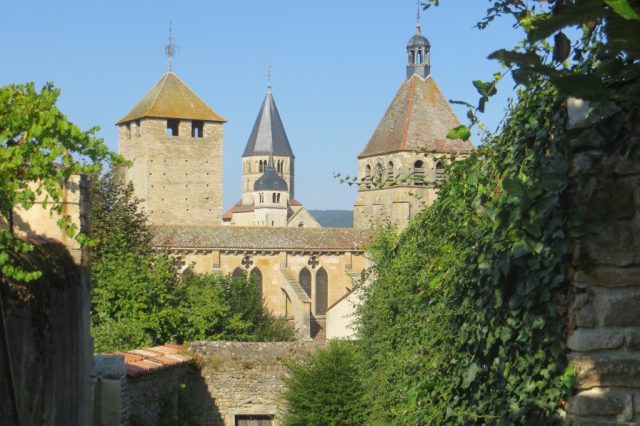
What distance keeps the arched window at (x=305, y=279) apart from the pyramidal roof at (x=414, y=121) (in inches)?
530

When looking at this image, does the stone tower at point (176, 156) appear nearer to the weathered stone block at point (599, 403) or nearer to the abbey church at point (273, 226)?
the abbey church at point (273, 226)

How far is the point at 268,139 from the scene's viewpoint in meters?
114

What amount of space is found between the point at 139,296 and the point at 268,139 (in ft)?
303

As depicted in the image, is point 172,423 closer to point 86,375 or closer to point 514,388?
point 86,375

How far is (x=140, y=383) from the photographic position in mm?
11656

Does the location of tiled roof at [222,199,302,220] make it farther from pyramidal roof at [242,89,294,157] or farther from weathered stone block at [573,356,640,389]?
weathered stone block at [573,356,640,389]

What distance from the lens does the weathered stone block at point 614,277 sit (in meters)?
3.83

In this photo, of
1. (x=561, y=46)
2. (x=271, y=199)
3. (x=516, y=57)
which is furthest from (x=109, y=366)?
(x=271, y=199)

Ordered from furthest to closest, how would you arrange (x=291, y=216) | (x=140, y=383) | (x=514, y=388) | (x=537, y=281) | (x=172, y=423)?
(x=291, y=216) → (x=172, y=423) → (x=140, y=383) → (x=514, y=388) → (x=537, y=281)

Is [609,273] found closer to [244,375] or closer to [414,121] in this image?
[244,375]

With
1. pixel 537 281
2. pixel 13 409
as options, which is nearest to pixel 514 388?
pixel 537 281

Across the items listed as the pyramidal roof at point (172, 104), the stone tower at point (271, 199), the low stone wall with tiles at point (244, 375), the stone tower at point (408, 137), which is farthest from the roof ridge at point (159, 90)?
the low stone wall with tiles at point (244, 375)

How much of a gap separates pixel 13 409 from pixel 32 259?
4.05 ft

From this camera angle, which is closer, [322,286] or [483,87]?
[483,87]
